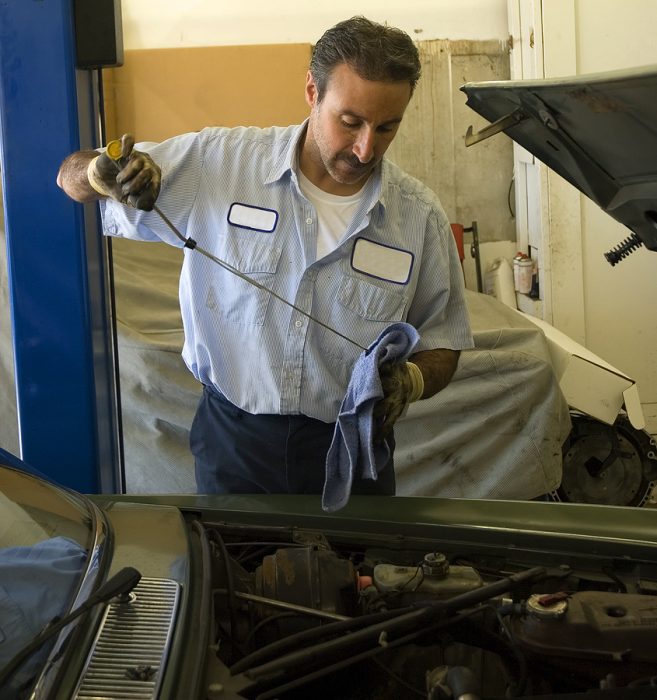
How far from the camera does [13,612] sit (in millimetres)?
1284

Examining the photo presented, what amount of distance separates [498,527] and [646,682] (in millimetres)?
476

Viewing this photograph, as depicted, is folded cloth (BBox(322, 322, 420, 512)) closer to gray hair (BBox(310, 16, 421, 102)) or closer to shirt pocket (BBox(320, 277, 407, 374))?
shirt pocket (BBox(320, 277, 407, 374))

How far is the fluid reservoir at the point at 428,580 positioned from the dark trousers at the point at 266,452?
0.54 m

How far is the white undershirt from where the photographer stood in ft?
7.27

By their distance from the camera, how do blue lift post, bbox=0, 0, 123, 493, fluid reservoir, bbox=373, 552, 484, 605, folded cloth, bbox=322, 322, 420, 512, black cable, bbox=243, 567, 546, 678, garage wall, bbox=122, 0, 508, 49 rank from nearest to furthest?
black cable, bbox=243, 567, 546, 678 → fluid reservoir, bbox=373, 552, 484, 605 → folded cloth, bbox=322, 322, 420, 512 → blue lift post, bbox=0, 0, 123, 493 → garage wall, bbox=122, 0, 508, 49

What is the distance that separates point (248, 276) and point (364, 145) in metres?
0.40

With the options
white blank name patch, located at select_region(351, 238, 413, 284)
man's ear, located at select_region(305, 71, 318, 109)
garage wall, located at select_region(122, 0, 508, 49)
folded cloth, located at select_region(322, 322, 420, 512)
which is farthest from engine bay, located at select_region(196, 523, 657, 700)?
garage wall, located at select_region(122, 0, 508, 49)

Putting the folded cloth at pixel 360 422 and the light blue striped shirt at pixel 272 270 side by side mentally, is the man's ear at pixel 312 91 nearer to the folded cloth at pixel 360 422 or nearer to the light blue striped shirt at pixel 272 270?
the light blue striped shirt at pixel 272 270

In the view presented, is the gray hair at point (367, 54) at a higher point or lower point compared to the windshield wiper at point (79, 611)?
higher

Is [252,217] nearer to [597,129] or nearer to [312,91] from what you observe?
[312,91]

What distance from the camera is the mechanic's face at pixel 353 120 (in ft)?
6.70

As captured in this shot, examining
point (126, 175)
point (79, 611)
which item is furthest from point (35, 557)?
point (126, 175)

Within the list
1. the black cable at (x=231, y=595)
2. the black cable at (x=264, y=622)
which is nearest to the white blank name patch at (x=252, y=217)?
the black cable at (x=231, y=595)

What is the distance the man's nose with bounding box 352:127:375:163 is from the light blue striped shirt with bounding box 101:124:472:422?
0.16 metres
